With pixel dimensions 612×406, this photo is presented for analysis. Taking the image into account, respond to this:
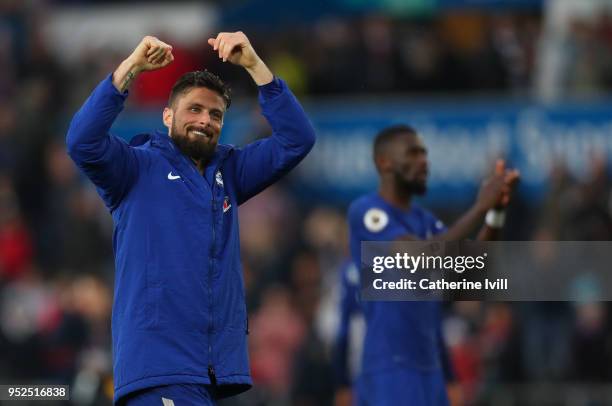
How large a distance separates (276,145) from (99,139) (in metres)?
0.93

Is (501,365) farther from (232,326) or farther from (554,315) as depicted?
(232,326)

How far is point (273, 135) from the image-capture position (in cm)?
745

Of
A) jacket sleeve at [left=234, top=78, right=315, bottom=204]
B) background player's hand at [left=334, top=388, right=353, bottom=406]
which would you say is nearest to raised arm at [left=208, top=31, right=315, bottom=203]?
jacket sleeve at [left=234, top=78, right=315, bottom=204]

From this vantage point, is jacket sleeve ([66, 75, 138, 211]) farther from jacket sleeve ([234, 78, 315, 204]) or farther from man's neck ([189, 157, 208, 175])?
jacket sleeve ([234, 78, 315, 204])

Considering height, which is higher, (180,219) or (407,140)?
A: (407,140)

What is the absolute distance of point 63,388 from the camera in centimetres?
985

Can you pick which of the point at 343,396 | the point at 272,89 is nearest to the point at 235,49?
the point at 272,89

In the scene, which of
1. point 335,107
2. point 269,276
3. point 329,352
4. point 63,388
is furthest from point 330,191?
point 63,388

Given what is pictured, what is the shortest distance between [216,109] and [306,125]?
0.45 metres

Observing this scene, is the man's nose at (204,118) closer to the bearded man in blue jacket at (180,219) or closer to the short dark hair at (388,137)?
the bearded man in blue jacket at (180,219)

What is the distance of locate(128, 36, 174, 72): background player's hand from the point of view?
275 inches

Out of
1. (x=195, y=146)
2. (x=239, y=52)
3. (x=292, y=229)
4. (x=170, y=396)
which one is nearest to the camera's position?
(x=170, y=396)

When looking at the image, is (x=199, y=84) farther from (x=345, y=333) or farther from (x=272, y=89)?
(x=345, y=333)

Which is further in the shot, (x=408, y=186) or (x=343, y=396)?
(x=343, y=396)
